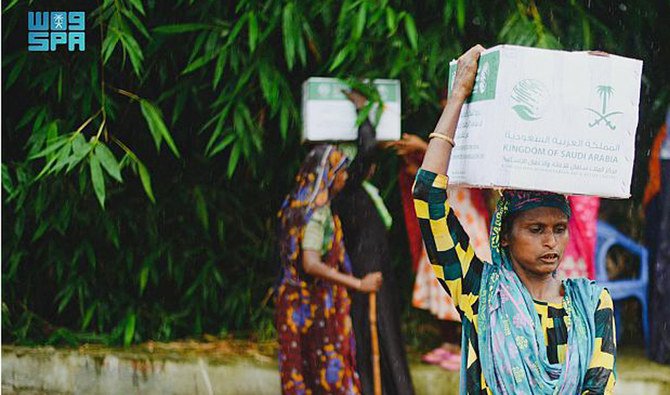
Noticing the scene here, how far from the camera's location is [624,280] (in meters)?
5.54

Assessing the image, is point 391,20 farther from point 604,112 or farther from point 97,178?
point 604,112

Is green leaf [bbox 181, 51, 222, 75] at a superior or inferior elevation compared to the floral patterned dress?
superior

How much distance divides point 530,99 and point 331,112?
1.96m

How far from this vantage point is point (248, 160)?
4.96 m

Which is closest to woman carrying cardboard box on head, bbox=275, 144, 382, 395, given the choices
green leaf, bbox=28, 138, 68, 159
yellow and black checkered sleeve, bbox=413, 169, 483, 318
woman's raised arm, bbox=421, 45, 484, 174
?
green leaf, bbox=28, 138, 68, 159

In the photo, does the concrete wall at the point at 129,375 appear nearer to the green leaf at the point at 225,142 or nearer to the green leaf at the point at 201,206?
the green leaf at the point at 201,206

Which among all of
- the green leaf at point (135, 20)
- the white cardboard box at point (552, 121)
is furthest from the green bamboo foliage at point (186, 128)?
the white cardboard box at point (552, 121)

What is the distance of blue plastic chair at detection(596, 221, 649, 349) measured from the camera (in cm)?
544

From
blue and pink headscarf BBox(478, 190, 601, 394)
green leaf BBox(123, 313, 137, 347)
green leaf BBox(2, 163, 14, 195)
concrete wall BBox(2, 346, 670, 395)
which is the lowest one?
concrete wall BBox(2, 346, 670, 395)

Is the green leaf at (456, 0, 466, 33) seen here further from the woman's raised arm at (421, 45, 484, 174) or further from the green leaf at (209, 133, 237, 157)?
the woman's raised arm at (421, 45, 484, 174)

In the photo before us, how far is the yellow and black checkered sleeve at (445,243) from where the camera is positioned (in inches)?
101

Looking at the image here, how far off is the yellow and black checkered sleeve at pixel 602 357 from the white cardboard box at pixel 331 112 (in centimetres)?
190

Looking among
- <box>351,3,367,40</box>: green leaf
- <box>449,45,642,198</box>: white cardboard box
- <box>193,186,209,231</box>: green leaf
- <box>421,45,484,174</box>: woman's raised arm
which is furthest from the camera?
<box>193,186,209,231</box>: green leaf

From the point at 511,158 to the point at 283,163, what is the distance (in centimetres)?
278
